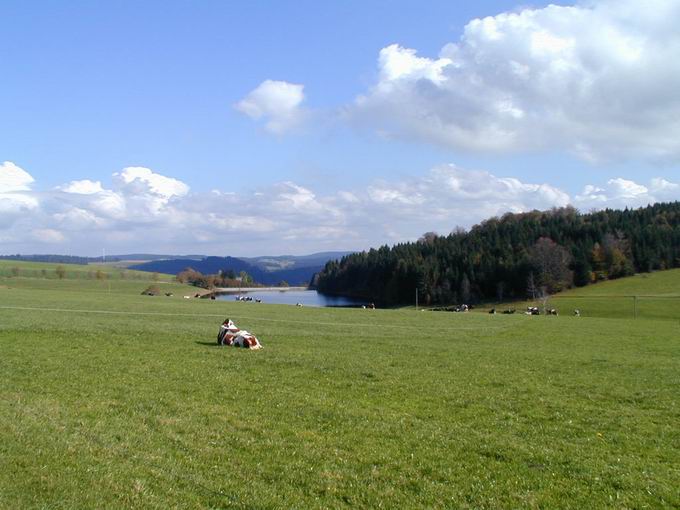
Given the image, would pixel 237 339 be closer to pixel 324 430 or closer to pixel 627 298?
pixel 324 430

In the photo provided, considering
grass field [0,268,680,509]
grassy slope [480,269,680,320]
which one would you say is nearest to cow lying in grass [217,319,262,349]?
grass field [0,268,680,509]

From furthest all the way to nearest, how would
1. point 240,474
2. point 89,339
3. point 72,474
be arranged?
point 89,339 < point 240,474 < point 72,474

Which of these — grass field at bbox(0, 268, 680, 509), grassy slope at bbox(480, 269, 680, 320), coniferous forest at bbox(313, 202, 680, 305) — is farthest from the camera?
coniferous forest at bbox(313, 202, 680, 305)

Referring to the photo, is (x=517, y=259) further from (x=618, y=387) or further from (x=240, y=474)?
(x=240, y=474)

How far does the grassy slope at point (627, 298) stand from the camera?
86.3 metres

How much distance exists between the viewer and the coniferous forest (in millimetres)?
131750

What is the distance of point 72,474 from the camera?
7492 mm

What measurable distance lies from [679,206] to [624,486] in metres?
201

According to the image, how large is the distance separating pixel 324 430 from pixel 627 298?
102m

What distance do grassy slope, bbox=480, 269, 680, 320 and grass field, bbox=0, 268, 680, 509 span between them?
7411 cm

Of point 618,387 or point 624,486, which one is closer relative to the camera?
point 624,486

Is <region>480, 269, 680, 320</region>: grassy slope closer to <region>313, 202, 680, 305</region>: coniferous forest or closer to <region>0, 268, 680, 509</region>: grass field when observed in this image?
<region>313, 202, 680, 305</region>: coniferous forest

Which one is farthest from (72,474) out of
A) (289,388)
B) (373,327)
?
(373,327)

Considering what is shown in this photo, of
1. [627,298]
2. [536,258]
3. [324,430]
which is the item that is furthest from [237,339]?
[536,258]
